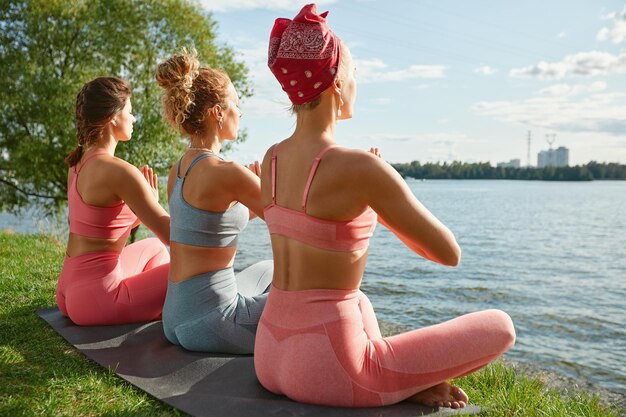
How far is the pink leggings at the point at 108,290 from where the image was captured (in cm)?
430

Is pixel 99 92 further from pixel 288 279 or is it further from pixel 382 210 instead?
pixel 382 210

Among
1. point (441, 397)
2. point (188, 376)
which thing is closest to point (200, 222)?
point (188, 376)

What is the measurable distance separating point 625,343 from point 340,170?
8636 millimetres

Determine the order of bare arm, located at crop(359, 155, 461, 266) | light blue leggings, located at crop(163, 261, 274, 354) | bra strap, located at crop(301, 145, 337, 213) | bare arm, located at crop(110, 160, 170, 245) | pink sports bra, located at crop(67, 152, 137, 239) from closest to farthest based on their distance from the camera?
1. bare arm, located at crop(359, 155, 461, 266)
2. bra strap, located at crop(301, 145, 337, 213)
3. light blue leggings, located at crop(163, 261, 274, 354)
4. bare arm, located at crop(110, 160, 170, 245)
5. pink sports bra, located at crop(67, 152, 137, 239)

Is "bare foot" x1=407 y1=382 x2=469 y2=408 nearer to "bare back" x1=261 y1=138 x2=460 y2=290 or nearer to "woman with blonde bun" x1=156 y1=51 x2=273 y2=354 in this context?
"bare back" x1=261 y1=138 x2=460 y2=290

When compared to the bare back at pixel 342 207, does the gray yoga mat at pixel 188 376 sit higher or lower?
lower

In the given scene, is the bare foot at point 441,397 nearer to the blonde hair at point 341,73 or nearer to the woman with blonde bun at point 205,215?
the woman with blonde bun at point 205,215

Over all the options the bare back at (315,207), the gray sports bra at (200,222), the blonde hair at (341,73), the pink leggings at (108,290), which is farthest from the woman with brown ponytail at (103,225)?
the blonde hair at (341,73)

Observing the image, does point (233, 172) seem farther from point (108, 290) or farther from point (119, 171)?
point (108, 290)

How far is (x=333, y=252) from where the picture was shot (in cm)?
264

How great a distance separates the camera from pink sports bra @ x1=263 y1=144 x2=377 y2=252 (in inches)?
103

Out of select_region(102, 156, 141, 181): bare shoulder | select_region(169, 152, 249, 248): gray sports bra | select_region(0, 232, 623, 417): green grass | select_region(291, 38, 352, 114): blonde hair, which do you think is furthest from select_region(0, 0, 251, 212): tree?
select_region(291, 38, 352, 114): blonde hair

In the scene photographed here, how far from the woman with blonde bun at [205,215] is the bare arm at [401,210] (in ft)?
3.89

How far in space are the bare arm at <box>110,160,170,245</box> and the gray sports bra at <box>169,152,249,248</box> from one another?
0.42 meters
